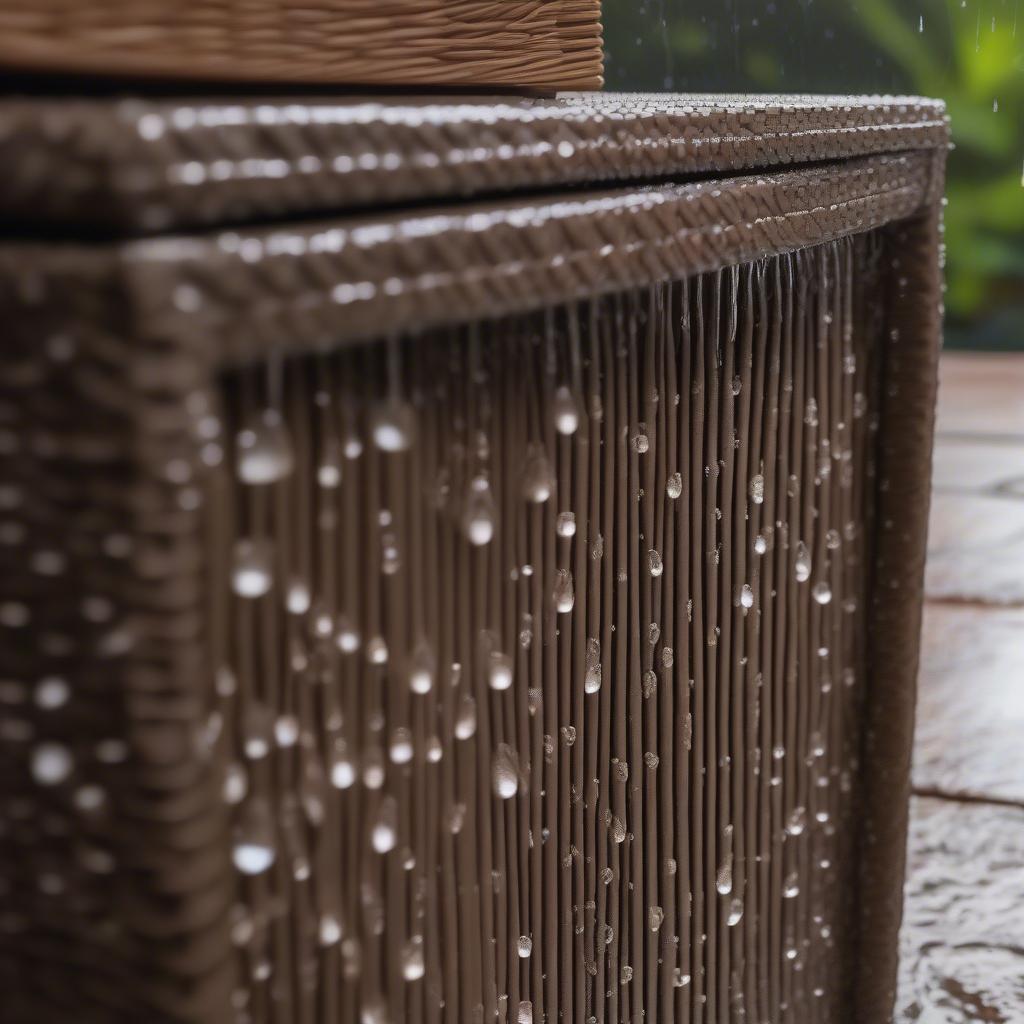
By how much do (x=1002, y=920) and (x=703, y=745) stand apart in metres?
0.53

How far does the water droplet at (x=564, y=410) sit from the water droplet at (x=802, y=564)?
21 cm

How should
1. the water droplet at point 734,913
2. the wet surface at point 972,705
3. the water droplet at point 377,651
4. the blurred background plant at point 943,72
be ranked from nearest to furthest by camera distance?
the water droplet at point 377,651 → the water droplet at point 734,913 → the wet surface at point 972,705 → the blurred background plant at point 943,72

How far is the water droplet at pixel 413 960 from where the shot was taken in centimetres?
37

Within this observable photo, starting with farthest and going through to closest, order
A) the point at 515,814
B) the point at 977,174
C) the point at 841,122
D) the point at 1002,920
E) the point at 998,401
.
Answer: the point at 977,174
the point at 998,401
the point at 1002,920
the point at 841,122
the point at 515,814

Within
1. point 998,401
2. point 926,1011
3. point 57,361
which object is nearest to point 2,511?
point 57,361

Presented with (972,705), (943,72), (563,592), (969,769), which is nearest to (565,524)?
(563,592)

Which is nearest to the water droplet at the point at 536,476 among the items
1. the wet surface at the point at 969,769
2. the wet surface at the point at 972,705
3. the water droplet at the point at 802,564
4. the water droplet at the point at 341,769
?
the water droplet at the point at 341,769

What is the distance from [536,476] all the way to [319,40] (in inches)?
5.3

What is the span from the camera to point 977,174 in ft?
12.9

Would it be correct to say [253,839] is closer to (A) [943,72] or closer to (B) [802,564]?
(B) [802,564]

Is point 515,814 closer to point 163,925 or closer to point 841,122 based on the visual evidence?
point 163,925

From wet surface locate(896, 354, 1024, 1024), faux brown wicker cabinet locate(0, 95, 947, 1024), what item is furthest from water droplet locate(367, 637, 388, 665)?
wet surface locate(896, 354, 1024, 1024)

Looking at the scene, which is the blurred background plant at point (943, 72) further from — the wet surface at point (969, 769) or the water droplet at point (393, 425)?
the water droplet at point (393, 425)

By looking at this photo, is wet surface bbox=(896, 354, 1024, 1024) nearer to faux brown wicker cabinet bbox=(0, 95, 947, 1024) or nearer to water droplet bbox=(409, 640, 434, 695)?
faux brown wicker cabinet bbox=(0, 95, 947, 1024)
